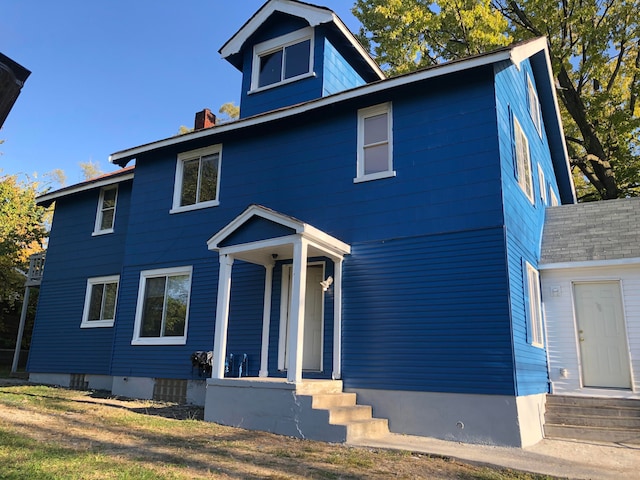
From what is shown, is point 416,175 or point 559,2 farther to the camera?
point 559,2

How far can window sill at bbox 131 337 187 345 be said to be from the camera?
11.1 metres

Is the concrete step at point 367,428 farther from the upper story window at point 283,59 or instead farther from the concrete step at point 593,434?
the upper story window at point 283,59

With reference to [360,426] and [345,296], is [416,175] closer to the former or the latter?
[345,296]

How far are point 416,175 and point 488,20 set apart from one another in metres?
12.8

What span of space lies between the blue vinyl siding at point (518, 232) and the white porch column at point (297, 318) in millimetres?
3192

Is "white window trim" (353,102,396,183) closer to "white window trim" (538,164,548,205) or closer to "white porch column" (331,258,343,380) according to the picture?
"white porch column" (331,258,343,380)

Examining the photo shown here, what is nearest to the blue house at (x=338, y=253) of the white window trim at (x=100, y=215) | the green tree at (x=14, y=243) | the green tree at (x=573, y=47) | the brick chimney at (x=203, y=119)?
the white window trim at (x=100, y=215)

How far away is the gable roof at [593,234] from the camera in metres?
9.81

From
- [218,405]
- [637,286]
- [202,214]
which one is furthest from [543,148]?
[218,405]

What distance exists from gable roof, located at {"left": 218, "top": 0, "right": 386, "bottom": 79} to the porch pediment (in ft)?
17.9

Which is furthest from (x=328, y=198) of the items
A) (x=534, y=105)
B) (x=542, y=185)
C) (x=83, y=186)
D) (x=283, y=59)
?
(x=83, y=186)

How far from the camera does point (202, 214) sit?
11531 mm

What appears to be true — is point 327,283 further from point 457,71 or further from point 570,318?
point 570,318

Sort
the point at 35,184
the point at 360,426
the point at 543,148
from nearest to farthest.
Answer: the point at 360,426 → the point at 543,148 → the point at 35,184
